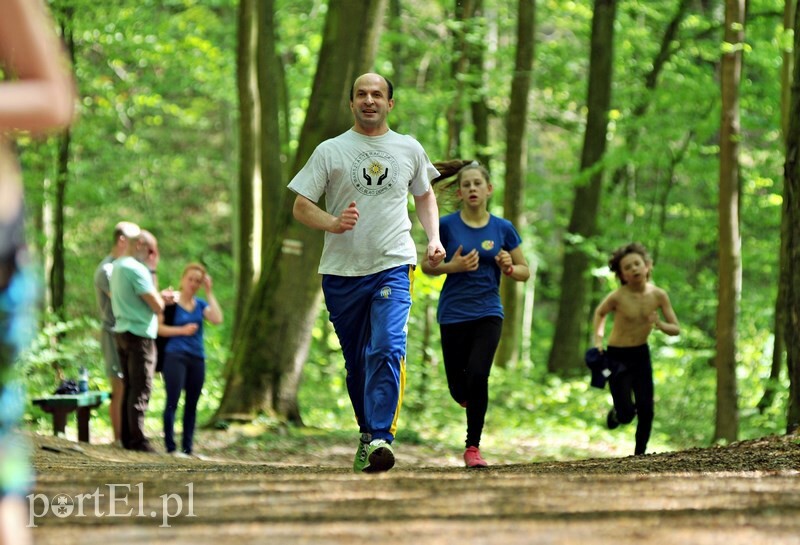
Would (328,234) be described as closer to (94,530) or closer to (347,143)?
(347,143)

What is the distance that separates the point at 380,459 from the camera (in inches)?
284

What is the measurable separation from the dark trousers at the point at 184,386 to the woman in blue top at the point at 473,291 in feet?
12.3

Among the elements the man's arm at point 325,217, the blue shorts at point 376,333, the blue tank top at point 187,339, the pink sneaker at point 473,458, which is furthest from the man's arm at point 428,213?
the blue tank top at point 187,339

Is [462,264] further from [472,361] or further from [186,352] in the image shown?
[186,352]

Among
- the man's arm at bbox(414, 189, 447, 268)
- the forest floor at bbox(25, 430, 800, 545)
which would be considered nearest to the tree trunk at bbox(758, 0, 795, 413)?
the man's arm at bbox(414, 189, 447, 268)

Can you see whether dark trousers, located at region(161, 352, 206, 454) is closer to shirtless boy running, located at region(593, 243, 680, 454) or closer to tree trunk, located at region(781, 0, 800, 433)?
shirtless boy running, located at region(593, 243, 680, 454)

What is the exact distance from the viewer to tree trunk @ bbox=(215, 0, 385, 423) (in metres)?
14.9

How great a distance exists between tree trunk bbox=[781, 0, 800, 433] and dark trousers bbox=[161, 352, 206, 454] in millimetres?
5608

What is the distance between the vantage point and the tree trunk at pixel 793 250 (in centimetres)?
1053

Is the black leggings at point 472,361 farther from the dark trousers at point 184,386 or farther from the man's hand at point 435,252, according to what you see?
the dark trousers at point 184,386

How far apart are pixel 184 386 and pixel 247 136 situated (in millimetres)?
8038

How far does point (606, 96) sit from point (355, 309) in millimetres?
17926

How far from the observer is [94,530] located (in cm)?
440

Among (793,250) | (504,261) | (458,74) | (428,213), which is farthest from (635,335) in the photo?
(458,74)
